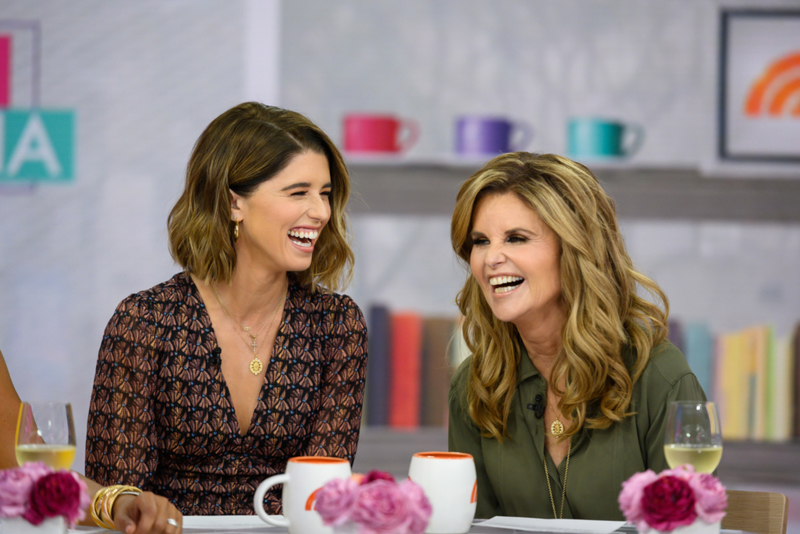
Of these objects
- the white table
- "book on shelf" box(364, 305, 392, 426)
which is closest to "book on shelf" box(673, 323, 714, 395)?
"book on shelf" box(364, 305, 392, 426)

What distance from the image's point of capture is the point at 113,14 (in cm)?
321

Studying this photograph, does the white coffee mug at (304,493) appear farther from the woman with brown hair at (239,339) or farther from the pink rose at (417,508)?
the woman with brown hair at (239,339)

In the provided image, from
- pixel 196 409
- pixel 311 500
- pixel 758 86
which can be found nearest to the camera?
pixel 311 500

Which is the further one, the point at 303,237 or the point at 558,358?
the point at 303,237

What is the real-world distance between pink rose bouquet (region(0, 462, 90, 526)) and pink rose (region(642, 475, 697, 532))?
0.67 metres

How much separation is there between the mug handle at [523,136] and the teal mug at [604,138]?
0.51 ft

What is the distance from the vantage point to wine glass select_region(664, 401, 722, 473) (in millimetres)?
1102

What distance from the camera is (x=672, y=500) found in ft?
3.34

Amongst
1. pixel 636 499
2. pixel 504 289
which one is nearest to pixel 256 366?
pixel 504 289

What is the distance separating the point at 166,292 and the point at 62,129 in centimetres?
176

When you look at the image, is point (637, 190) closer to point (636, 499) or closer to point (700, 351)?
point (700, 351)

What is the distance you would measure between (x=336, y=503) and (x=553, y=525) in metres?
0.40

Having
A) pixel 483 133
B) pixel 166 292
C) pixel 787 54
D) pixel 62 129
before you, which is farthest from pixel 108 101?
pixel 787 54

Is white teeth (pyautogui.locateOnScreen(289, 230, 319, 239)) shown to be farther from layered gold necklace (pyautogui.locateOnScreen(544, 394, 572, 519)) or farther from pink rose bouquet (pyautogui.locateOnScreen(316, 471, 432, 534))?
pink rose bouquet (pyautogui.locateOnScreen(316, 471, 432, 534))
